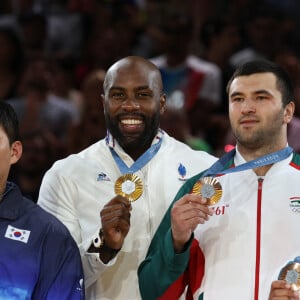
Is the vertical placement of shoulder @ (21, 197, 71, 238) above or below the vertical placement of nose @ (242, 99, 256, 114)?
below

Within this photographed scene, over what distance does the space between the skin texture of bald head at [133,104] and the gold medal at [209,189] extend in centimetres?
62

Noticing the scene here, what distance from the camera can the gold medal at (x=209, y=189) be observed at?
168 inches

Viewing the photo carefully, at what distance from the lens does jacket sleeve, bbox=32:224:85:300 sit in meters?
4.23

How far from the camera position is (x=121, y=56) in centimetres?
897

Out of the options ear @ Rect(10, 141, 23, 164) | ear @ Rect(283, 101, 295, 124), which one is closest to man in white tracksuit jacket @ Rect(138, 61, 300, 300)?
ear @ Rect(283, 101, 295, 124)

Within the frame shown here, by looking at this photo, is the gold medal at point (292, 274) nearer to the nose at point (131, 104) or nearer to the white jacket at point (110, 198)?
the white jacket at point (110, 198)

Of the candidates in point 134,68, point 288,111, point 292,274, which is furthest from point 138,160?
point 292,274

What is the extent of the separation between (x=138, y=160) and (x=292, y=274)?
1103mm

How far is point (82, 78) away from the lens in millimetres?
9078

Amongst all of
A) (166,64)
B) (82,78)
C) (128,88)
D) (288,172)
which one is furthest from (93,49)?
(288,172)

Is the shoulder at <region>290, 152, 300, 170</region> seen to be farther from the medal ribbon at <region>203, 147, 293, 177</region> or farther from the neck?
the neck

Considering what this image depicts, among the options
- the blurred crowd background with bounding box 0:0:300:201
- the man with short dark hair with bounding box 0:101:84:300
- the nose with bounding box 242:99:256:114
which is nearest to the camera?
the man with short dark hair with bounding box 0:101:84:300

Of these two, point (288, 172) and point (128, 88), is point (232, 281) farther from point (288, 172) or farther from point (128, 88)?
point (128, 88)

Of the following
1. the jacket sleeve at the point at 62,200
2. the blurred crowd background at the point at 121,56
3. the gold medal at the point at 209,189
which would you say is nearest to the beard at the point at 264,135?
the gold medal at the point at 209,189
